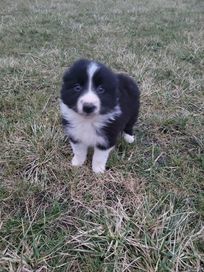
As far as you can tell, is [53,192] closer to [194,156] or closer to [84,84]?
[84,84]

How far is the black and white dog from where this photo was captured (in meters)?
2.98

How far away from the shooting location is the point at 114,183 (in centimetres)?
342

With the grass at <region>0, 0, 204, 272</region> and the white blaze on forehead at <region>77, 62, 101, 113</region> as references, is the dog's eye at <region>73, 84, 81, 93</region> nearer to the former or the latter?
the white blaze on forehead at <region>77, 62, 101, 113</region>

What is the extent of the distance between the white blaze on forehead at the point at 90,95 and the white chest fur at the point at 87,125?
0.23 meters

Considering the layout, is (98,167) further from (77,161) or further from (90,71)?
(90,71)

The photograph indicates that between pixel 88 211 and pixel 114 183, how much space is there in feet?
1.41

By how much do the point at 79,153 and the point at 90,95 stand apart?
77 centimetres

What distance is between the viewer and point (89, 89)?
298cm

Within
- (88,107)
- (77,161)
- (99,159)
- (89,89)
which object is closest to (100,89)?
(89,89)

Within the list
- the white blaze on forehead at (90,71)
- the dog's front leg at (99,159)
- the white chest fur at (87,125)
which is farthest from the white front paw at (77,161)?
the white blaze on forehead at (90,71)

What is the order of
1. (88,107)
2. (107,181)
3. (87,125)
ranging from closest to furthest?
1. (88,107)
2. (87,125)
3. (107,181)

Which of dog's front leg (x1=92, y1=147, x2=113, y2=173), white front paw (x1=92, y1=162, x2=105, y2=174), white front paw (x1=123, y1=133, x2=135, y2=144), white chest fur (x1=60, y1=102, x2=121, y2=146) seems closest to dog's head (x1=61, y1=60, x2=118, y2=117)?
white chest fur (x1=60, y1=102, x2=121, y2=146)

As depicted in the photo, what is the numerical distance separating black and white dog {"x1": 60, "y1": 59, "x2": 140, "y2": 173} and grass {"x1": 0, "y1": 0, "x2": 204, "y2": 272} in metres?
0.27

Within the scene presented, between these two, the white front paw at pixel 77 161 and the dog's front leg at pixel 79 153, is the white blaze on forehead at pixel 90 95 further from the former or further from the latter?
the white front paw at pixel 77 161
